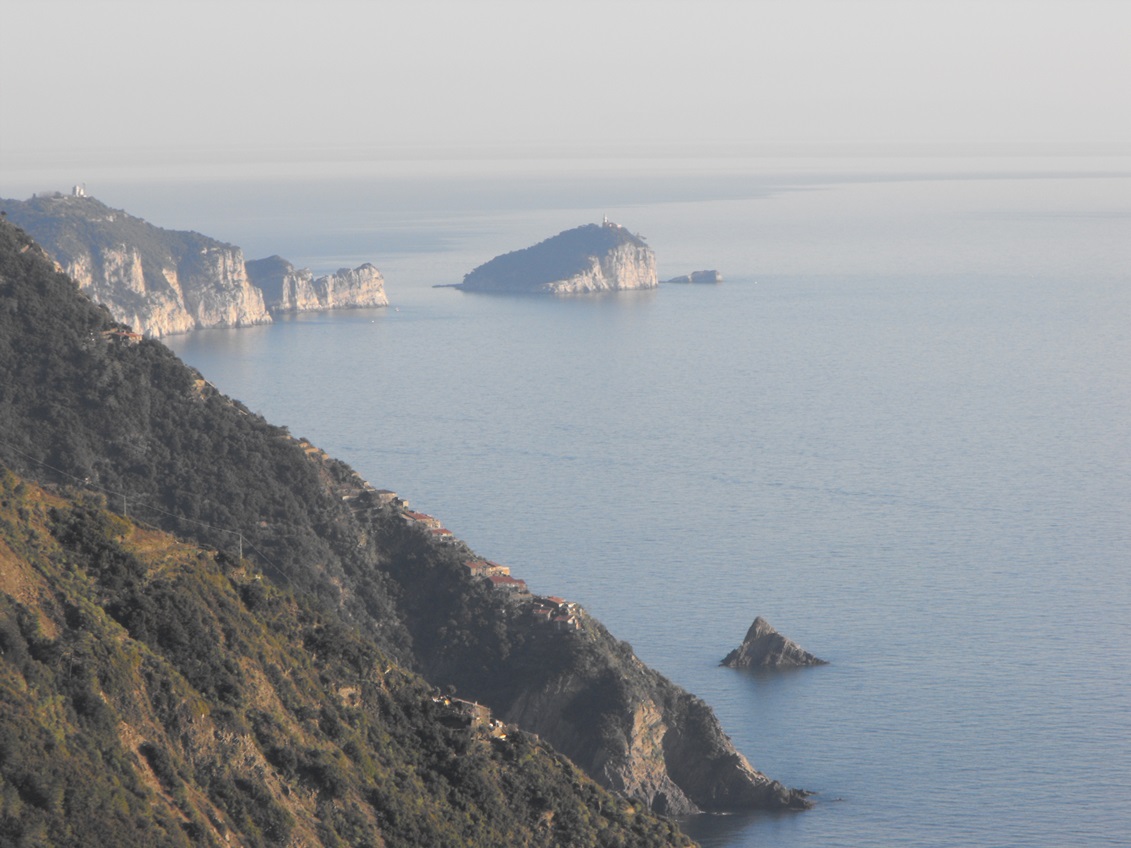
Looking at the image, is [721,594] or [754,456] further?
[754,456]

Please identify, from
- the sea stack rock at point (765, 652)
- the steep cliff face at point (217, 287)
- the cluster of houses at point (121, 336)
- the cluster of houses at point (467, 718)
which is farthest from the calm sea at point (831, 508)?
the cluster of houses at point (121, 336)

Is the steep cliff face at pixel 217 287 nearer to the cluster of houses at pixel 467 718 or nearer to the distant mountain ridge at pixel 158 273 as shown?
the distant mountain ridge at pixel 158 273

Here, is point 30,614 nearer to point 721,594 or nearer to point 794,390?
point 721,594

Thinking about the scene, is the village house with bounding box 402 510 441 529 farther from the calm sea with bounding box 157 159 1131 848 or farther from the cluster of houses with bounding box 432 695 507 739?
the cluster of houses with bounding box 432 695 507 739

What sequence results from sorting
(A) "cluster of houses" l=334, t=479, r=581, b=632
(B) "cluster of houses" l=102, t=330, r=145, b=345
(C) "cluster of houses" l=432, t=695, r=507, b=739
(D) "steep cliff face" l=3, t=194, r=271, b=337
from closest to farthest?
(C) "cluster of houses" l=432, t=695, r=507, b=739 → (A) "cluster of houses" l=334, t=479, r=581, b=632 → (B) "cluster of houses" l=102, t=330, r=145, b=345 → (D) "steep cliff face" l=3, t=194, r=271, b=337

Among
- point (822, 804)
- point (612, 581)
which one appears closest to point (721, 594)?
point (612, 581)

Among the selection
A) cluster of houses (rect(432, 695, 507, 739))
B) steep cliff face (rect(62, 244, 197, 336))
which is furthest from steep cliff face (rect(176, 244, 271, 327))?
cluster of houses (rect(432, 695, 507, 739))
